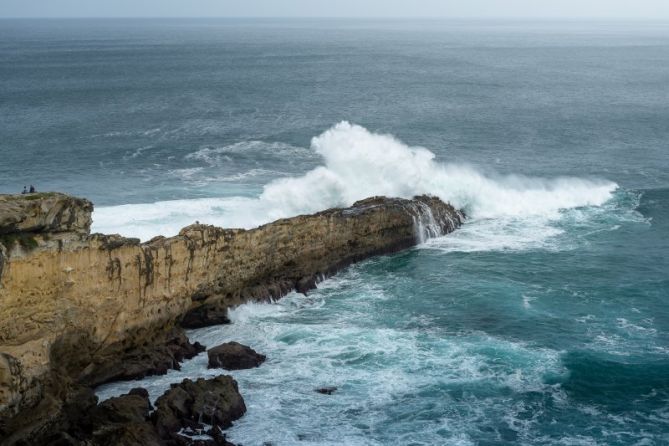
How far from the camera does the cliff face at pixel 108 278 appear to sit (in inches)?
1153

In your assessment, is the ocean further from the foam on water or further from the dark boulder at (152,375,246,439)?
the dark boulder at (152,375,246,439)

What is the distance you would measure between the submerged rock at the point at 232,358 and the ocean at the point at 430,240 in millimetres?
549

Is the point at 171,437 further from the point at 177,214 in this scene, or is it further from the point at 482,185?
the point at 482,185

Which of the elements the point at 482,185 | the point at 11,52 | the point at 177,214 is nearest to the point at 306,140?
the point at 482,185

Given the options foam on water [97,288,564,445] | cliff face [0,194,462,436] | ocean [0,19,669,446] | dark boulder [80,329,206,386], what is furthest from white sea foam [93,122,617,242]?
foam on water [97,288,564,445]

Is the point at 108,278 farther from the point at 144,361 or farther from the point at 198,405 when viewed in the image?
the point at 198,405

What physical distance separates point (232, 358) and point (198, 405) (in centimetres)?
463

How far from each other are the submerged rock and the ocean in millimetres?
549

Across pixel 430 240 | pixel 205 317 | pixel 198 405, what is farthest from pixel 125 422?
pixel 430 240

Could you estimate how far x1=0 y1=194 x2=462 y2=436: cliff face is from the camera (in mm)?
29297

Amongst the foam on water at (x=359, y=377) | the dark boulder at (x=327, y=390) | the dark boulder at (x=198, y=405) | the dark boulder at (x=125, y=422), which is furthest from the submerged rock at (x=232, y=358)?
the dark boulder at (x=125, y=422)

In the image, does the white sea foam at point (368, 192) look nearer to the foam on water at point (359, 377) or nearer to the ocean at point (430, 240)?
the ocean at point (430, 240)

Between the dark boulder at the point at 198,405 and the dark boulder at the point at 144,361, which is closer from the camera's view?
the dark boulder at the point at 198,405

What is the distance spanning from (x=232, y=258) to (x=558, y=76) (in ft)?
361
